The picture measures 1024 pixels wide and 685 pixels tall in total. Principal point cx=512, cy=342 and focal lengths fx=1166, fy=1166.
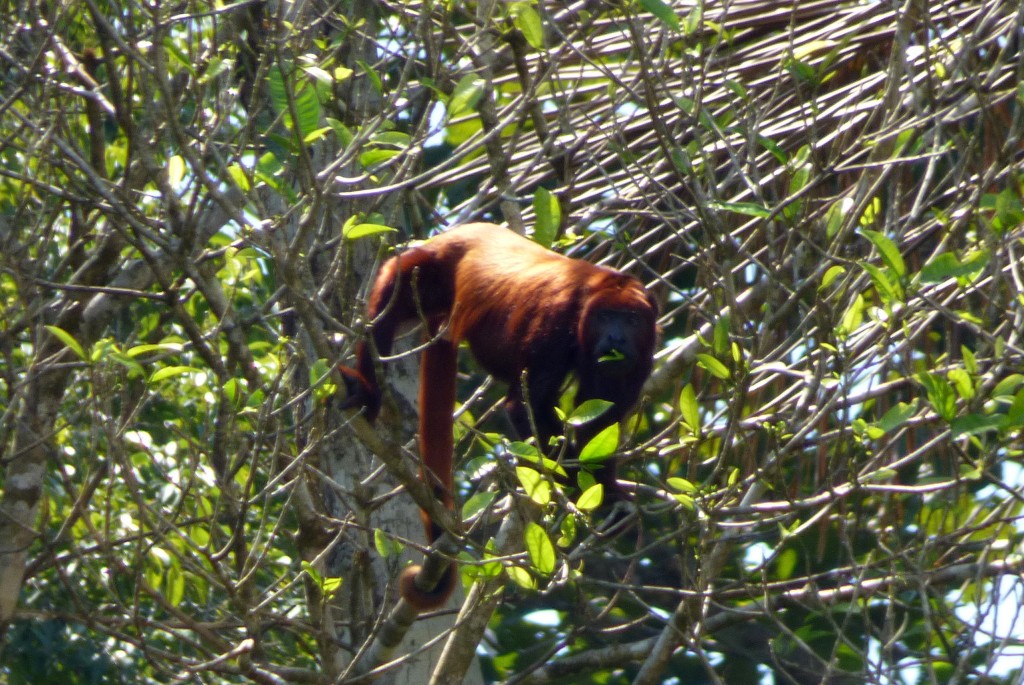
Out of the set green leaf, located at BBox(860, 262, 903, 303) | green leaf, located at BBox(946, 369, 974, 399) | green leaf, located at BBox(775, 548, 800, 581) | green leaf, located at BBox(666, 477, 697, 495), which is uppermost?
green leaf, located at BBox(860, 262, 903, 303)

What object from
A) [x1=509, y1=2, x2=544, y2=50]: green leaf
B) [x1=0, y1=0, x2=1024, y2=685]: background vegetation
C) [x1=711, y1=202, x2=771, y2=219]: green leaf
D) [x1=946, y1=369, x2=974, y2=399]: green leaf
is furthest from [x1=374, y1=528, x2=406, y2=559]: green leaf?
[x1=946, y1=369, x2=974, y2=399]: green leaf

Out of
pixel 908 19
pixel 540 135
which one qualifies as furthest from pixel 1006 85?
pixel 540 135

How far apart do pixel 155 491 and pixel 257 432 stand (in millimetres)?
2983

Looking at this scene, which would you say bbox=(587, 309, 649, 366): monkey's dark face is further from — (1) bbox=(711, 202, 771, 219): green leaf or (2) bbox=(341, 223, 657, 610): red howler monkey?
(1) bbox=(711, 202, 771, 219): green leaf

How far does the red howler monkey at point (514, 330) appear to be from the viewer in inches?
148

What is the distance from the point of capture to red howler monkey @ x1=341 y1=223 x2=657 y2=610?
3.76m

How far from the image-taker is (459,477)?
19.0 feet

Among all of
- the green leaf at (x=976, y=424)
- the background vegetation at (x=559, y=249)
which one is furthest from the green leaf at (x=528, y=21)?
the green leaf at (x=976, y=424)

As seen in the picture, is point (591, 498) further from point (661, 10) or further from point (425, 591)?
point (661, 10)

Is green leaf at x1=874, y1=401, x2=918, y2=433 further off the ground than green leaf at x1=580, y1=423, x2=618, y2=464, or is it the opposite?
green leaf at x1=580, y1=423, x2=618, y2=464

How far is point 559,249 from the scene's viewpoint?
166 inches

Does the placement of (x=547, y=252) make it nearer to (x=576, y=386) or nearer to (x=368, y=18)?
(x=576, y=386)

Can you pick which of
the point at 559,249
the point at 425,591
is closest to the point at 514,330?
the point at 559,249

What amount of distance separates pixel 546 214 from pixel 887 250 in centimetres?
102
